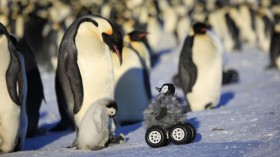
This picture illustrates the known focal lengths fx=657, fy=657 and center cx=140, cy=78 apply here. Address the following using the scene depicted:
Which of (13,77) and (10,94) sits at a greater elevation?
(13,77)

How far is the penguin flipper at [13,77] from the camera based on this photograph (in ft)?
20.5

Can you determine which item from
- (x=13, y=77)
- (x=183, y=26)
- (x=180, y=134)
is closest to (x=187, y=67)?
(x=13, y=77)

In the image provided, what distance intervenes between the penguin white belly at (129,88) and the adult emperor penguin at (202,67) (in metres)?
1.06

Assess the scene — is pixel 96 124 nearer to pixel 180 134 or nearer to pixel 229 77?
pixel 180 134

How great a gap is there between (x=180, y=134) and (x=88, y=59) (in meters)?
1.42

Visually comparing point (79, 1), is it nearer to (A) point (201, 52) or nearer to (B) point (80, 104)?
(A) point (201, 52)

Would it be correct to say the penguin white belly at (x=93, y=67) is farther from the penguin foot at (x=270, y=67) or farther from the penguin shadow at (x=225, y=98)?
the penguin foot at (x=270, y=67)

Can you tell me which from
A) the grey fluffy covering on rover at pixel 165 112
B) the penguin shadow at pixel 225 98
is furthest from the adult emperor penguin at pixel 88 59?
the penguin shadow at pixel 225 98

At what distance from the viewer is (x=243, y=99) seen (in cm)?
1011

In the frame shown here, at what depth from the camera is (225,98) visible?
1080 centimetres

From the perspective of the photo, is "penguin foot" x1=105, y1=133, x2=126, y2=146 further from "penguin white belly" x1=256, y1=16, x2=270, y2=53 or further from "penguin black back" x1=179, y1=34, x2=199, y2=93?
"penguin white belly" x1=256, y1=16, x2=270, y2=53

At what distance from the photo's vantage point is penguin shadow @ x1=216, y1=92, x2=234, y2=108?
9877 mm

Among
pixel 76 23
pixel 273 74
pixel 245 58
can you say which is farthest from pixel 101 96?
pixel 245 58

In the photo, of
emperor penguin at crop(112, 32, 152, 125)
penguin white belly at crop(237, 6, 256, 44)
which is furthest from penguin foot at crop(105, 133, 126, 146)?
penguin white belly at crop(237, 6, 256, 44)
